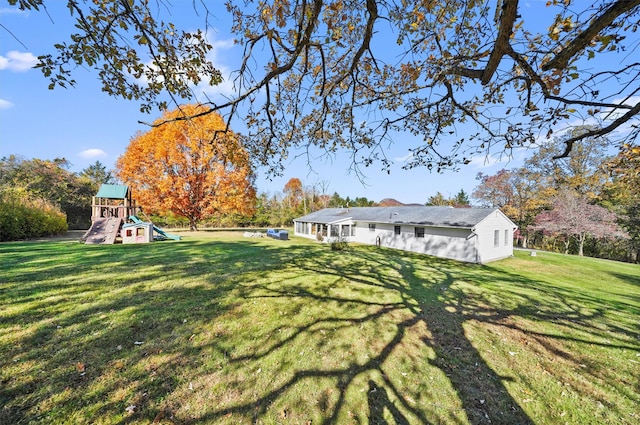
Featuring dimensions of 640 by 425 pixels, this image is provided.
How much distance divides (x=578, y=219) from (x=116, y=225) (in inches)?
1399

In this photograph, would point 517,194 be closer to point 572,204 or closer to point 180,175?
point 572,204

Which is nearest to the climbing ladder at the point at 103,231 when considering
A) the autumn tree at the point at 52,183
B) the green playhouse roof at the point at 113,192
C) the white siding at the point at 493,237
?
the green playhouse roof at the point at 113,192

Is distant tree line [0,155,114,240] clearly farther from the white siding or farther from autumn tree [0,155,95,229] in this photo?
the white siding

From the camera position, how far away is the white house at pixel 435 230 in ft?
49.2

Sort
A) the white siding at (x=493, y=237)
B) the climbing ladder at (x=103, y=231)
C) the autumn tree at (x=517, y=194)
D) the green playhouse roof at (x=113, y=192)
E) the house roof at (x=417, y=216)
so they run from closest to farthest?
the climbing ladder at (x=103, y=231)
the white siding at (x=493, y=237)
the house roof at (x=417, y=216)
the green playhouse roof at (x=113, y=192)
the autumn tree at (x=517, y=194)

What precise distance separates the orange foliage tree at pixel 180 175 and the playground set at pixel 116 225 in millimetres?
2317

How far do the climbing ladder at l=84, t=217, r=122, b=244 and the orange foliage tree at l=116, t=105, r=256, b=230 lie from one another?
14.0 feet

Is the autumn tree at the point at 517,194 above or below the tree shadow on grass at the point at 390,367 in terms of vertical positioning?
above

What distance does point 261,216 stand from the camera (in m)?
37.4

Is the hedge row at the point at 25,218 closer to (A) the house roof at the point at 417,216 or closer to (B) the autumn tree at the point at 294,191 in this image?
(A) the house roof at the point at 417,216

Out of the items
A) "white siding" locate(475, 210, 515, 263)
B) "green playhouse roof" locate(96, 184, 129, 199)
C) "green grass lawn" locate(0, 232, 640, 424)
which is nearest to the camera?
"green grass lawn" locate(0, 232, 640, 424)

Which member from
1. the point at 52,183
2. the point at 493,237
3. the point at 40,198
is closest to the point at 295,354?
the point at 493,237

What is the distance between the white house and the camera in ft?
49.2

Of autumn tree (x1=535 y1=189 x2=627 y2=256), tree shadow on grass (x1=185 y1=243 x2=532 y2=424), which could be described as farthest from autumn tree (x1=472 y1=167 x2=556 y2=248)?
tree shadow on grass (x1=185 y1=243 x2=532 y2=424)
